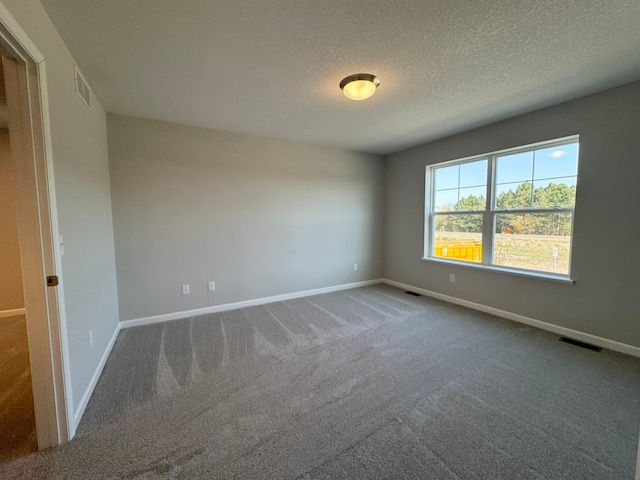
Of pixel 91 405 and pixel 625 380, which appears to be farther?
pixel 625 380

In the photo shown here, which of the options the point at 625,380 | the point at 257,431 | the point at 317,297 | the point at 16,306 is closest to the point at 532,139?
the point at 625,380

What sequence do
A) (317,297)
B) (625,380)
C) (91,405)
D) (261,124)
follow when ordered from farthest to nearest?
(317,297) → (261,124) → (625,380) → (91,405)

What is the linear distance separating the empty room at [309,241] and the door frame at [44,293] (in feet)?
0.04

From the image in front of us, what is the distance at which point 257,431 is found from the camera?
5.07ft

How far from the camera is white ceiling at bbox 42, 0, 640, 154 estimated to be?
1.51 metres

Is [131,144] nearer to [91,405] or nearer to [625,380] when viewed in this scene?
[91,405]

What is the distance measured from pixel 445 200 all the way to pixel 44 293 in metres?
4.45

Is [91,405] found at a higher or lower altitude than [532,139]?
lower

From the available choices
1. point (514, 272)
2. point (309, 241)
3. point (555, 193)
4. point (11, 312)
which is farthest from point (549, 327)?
point (11, 312)

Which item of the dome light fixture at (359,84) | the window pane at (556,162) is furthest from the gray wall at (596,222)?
the dome light fixture at (359,84)

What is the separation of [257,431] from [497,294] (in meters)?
3.27

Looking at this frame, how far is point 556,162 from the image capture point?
2861 millimetres

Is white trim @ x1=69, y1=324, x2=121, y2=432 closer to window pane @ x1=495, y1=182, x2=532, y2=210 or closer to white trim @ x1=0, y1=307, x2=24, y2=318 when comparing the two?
white trim @ x1=0, y1=307, x2=24, y2=318

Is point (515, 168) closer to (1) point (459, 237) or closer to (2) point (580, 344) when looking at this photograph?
(1) point (459, 237)
